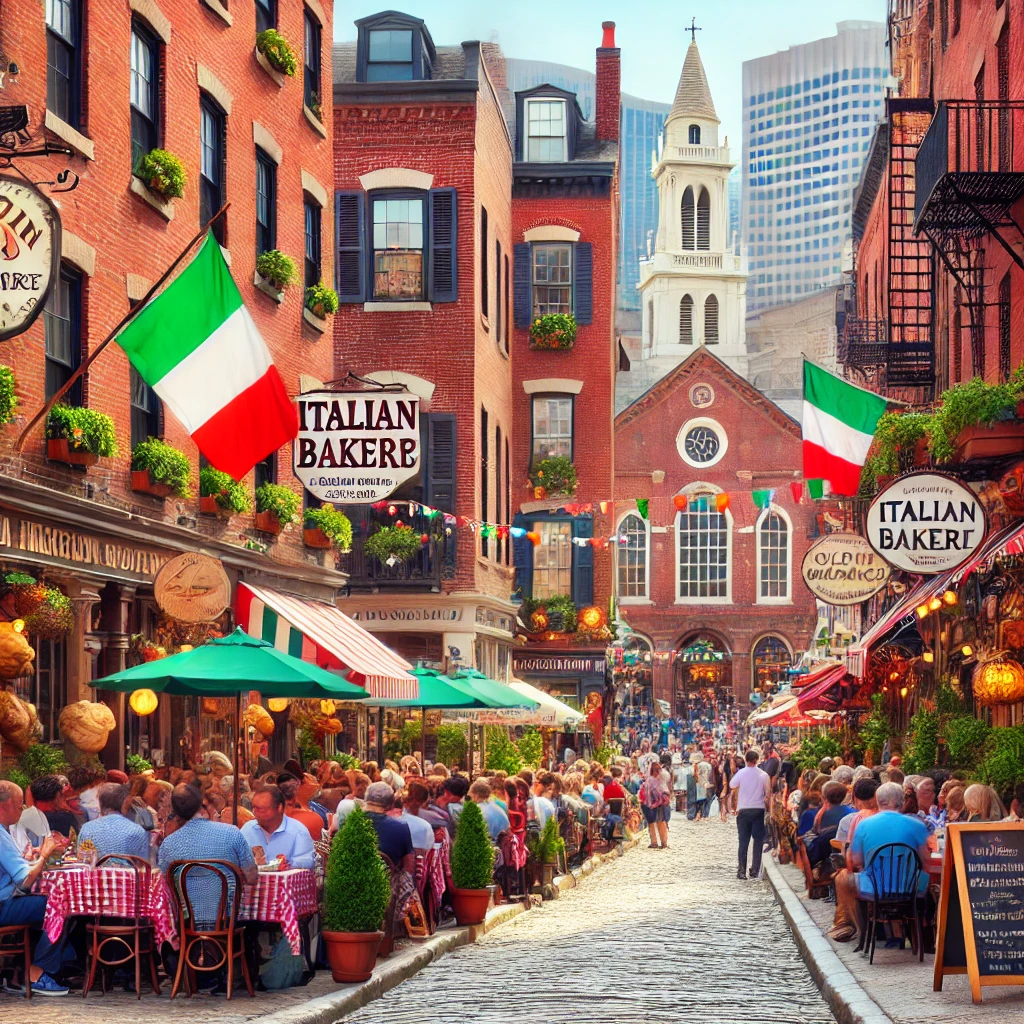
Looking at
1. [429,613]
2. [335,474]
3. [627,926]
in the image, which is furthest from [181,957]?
[429,613]

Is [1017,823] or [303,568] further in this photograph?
[303,568]

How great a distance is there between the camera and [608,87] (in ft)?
152

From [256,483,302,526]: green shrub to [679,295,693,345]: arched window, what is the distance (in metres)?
89.4

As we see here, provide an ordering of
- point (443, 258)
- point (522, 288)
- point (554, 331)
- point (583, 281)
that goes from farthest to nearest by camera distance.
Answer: point (583, 281)
point (522, 288)
point (554, 331)
point (443, 258)

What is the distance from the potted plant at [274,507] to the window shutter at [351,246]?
36.4 ft

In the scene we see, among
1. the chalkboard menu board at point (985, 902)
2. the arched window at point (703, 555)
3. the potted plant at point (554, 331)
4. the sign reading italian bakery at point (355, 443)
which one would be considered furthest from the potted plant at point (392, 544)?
the arched window at point (703, 555)

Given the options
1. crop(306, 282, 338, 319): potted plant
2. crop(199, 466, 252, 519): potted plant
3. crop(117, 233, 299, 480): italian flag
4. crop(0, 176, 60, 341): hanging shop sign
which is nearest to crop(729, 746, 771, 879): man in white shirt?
crop(199, 466, 252, 519): potted plant

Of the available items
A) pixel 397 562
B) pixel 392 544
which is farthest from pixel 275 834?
pixel 397 562

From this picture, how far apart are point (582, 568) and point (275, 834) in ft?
97.4

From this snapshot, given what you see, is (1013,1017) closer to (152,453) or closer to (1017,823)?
(1017,823)

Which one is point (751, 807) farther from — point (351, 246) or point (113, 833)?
point (113, 833)

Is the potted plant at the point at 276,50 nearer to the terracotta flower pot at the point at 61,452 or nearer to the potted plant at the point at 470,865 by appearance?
the terracotta flower pot at the point at 61,452

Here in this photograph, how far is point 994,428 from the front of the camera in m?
16.9

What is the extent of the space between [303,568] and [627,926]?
8499 mm
